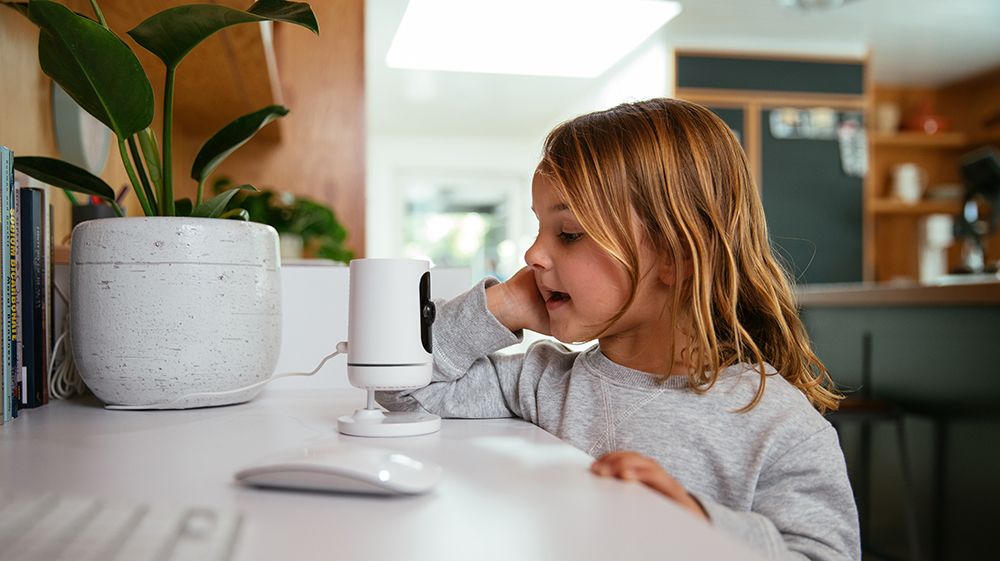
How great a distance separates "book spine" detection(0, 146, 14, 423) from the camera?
77 cm

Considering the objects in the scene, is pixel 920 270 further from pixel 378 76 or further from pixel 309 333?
pixel 309 333

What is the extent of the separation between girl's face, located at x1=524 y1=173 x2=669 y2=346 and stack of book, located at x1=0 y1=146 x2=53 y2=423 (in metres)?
0.52

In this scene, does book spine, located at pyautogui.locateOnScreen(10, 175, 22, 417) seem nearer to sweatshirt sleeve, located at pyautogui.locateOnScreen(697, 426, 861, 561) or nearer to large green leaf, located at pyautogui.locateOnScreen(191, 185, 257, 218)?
large green leaf, located at pyautogui.locateOnScreen(191, 185, 257, 218)

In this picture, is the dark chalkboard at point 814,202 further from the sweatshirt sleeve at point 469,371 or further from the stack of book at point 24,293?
the stack of book at point 24,293

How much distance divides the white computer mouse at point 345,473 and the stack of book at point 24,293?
1.41 ft

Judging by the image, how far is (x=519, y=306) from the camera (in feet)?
3.17

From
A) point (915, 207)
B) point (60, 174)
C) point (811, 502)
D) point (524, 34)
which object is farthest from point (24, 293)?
point (915, 207)

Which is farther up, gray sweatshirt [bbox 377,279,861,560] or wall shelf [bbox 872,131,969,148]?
wall shelf [bbox 872,131,969,148]

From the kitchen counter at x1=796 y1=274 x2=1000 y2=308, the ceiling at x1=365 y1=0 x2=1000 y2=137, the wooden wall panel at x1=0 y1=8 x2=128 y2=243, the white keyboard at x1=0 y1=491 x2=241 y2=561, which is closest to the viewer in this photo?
the white keyboard at x1=0 y1=491 x2=241 y2=561

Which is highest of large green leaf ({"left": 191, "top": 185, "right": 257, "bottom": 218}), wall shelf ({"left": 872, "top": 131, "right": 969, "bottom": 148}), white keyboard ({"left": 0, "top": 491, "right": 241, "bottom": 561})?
wall shelf ({"left": 872, "top": 131, "right": 969, "bottom": 148})

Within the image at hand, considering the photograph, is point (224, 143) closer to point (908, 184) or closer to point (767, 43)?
point (767, 43)

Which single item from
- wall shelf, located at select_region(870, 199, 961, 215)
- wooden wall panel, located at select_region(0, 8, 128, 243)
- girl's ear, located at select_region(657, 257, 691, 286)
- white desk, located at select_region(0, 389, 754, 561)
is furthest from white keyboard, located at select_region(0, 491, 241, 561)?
wall shelf, located at select_region(870, 199, 961, 215)

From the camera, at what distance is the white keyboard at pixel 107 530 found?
1.25ft

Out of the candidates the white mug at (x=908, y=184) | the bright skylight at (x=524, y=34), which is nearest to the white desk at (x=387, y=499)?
the bright skylight at (x=524, y=34)
